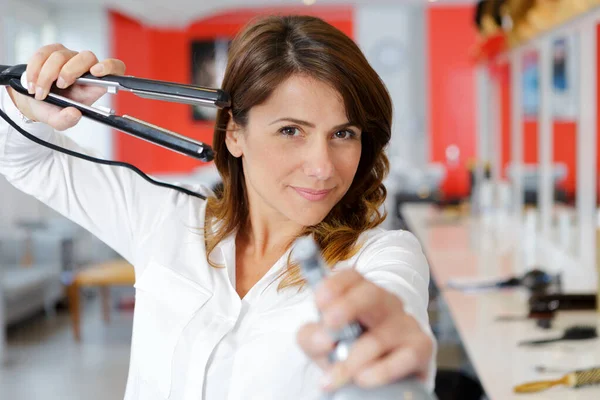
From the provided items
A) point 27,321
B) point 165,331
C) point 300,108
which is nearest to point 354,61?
point 300,108

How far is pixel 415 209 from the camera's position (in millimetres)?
6352

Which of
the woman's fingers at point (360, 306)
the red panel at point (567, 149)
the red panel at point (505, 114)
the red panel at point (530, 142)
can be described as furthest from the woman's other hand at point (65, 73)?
the red panel at point (505, 114)

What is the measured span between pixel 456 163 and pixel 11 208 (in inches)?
239

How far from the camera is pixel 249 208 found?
1.54 meters

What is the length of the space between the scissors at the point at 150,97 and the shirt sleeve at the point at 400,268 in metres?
0.28

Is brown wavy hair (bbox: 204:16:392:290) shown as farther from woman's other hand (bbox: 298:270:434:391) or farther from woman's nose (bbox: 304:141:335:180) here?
woman's other hand (bbox: 298:270:434:391)

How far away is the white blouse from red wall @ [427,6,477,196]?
10.0 meters

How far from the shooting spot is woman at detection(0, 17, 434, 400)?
1176 mm

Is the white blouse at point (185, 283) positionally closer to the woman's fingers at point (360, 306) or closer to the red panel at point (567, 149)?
the woman's fingers at point (360, 306)

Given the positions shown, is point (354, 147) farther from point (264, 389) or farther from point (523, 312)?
point (523, 312)

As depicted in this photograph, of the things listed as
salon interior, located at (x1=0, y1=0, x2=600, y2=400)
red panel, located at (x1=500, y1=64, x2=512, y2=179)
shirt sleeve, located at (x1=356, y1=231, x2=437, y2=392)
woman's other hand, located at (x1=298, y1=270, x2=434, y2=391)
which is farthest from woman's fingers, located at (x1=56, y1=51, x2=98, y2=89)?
red panel, located at (x1=500, y1=64, x2=512, y2=179)

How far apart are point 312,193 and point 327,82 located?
183 mm

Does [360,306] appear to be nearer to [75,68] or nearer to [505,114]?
[75,68]

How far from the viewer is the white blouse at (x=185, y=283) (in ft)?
3.75
